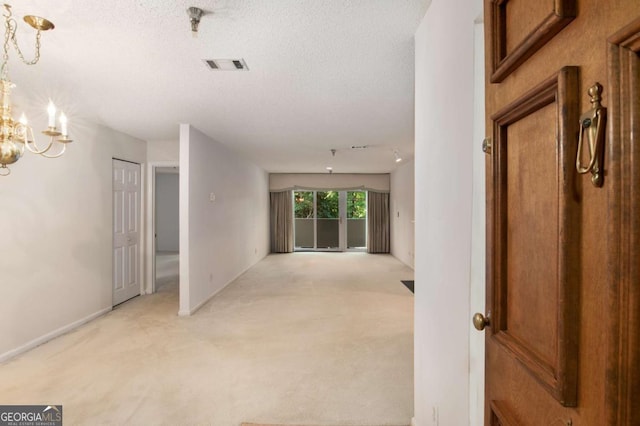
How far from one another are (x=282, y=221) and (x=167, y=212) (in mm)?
3721

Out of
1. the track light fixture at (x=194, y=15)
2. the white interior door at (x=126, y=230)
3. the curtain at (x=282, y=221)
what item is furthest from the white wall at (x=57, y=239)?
the curtain at (x=282, y=221)

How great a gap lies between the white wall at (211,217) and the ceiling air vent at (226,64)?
1924 millimetres

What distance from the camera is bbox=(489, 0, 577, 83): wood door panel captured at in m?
0.63

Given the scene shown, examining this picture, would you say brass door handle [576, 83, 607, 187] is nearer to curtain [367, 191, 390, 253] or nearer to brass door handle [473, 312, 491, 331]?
brass door handle [473, 312, 491, 331]

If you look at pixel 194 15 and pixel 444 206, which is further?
pixel 194 15

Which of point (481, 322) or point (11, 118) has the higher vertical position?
point (11, 118)

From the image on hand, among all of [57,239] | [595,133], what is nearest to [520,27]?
[595,133]

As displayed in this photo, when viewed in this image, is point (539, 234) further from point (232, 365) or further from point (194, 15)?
point (232, 365)

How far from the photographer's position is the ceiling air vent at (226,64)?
2.54 meters

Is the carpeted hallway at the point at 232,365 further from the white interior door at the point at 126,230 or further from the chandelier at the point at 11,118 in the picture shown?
the chandelier at the point at 11,118

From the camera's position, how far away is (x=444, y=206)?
5.35ft

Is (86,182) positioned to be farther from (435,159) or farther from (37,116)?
(435,159)

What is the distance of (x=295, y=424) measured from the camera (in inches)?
84.0

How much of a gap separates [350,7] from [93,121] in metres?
3.78
